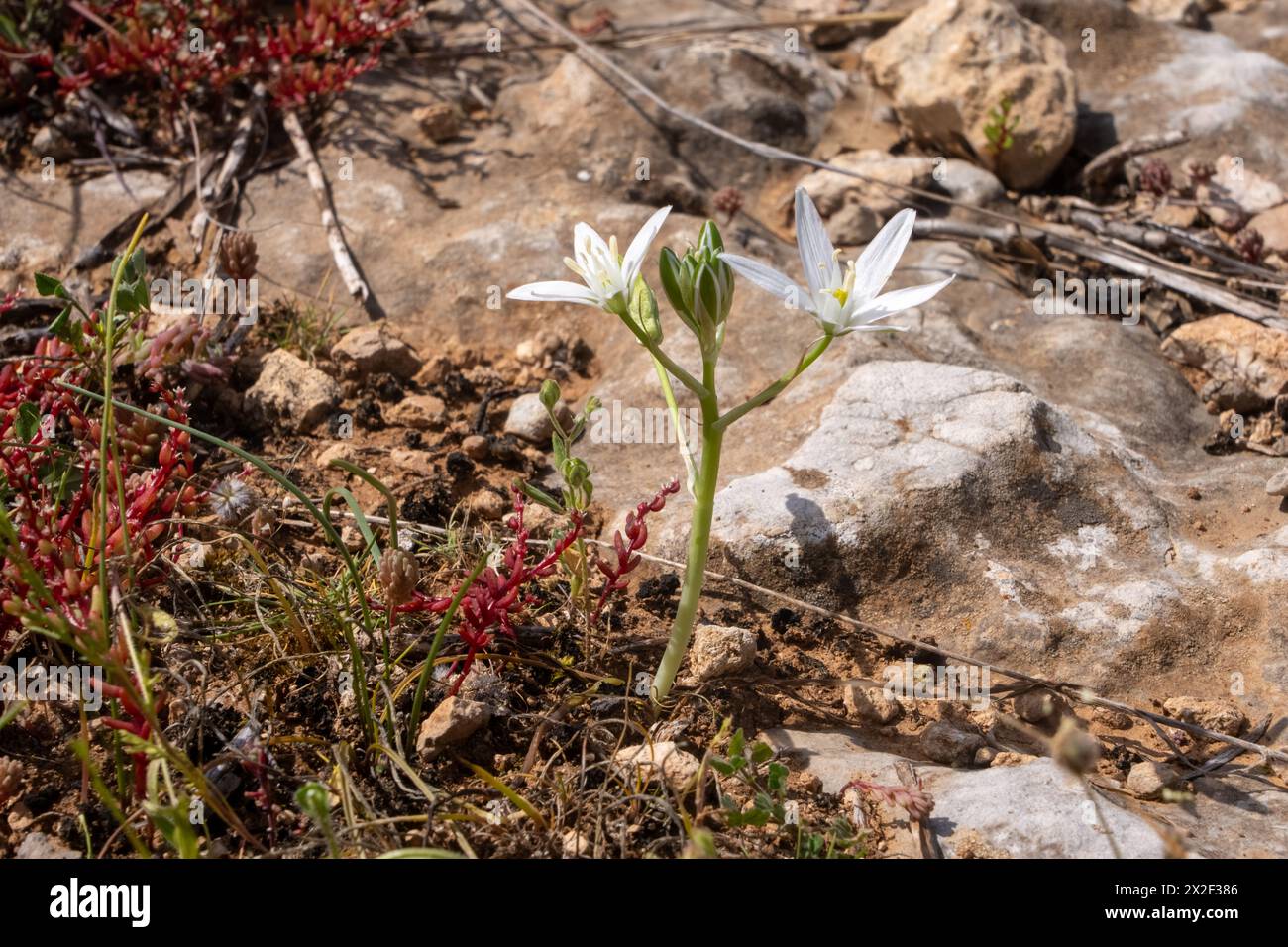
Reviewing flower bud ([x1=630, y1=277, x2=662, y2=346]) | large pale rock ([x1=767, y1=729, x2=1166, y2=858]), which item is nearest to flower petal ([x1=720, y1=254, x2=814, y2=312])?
flower bud ([x1=630, y1=277, x2=662, y2=346])

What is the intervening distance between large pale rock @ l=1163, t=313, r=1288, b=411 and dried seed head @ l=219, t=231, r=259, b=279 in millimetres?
3850

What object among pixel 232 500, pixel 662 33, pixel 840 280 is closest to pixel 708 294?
pixel 840 280

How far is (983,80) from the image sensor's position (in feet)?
19.1

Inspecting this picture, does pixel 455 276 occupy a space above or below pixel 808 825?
above

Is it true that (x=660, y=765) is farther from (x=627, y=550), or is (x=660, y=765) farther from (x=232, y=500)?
(x=232, y=500)

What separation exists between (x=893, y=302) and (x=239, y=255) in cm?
276

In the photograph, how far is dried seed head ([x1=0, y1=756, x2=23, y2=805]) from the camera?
264cm

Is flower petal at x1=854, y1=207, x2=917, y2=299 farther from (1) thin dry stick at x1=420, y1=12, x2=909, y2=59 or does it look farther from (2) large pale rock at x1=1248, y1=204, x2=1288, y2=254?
(1) thin dry stick at x1=420, y1=12, x2=909, y2=59
